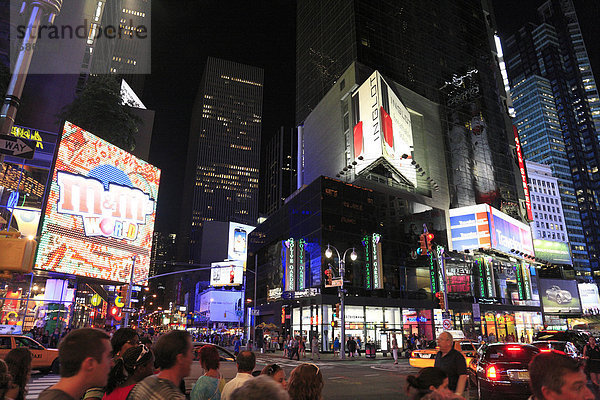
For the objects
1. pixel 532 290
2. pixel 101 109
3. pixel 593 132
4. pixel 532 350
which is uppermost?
pixel 593 132

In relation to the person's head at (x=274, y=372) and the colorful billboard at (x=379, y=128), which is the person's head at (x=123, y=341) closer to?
the person's head at (x=274, y=372)

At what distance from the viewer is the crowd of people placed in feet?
8.69

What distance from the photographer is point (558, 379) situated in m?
3.16

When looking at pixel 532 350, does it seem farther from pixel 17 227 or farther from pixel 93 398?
pixel 17 227

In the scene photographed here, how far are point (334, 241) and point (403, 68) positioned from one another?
3483cm

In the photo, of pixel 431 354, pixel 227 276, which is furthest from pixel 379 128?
pixel 227 276

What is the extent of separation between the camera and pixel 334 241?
139 ft

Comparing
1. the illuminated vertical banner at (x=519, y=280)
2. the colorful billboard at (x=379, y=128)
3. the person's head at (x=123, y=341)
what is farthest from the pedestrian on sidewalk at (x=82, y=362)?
the illuminated vertical banner at (x=519, y=280)

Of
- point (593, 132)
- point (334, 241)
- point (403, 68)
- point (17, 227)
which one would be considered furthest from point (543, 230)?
point (17, 227)

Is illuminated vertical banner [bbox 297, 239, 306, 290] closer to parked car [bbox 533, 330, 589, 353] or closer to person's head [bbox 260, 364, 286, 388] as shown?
parked car [bbox 533, 330, 589, 353]

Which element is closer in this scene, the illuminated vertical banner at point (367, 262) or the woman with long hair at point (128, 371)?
the woman with long hair at point (128, 371)

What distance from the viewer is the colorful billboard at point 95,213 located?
26906mm

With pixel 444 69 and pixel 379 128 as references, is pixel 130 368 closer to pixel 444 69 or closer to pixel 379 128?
pixel 379 128

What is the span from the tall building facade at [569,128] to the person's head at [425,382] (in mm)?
180724
